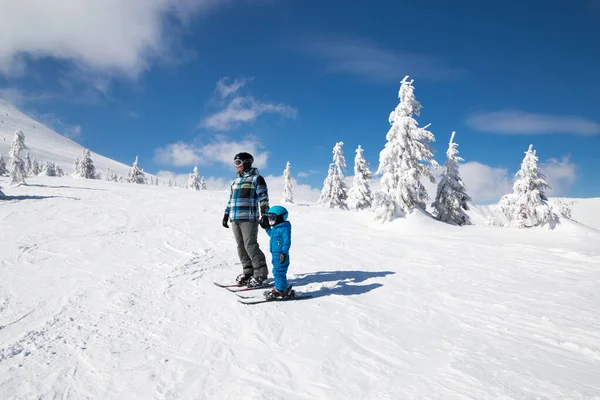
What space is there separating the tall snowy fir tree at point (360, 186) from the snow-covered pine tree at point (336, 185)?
4.70 metres

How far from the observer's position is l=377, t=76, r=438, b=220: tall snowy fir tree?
66.7ft

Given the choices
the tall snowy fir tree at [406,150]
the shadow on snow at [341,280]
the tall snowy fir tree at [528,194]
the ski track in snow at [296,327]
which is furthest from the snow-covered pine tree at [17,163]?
the tall snowy fir tree at [528,194]

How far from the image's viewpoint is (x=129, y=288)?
5461mm

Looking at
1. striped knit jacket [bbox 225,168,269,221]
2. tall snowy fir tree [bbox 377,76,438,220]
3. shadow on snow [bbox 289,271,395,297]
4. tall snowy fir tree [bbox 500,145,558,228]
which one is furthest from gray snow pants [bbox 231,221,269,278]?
tall snowy fir tree [bbox 500,145,558,228]

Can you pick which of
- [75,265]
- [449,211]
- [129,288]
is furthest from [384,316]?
[449,211]

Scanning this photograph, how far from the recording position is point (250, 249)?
5.87m

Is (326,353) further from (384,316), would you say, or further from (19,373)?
(19,373)

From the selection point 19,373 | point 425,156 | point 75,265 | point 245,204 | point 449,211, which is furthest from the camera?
point 449,211

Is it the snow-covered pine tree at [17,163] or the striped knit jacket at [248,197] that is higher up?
the snow-covered pine tree at [17,163]

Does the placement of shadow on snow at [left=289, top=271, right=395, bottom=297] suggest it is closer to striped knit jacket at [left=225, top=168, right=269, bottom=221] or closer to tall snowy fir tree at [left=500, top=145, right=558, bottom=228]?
striped knit jacket at [left=225, top=168, right=269, bottom=221]

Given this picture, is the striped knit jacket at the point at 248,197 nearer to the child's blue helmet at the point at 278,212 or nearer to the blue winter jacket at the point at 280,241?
the child's blue helmet at the point at 278,212

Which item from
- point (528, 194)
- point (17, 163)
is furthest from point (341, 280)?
point (17, 163)

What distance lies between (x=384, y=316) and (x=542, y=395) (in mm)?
2145

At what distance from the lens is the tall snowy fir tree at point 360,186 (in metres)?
39.1
